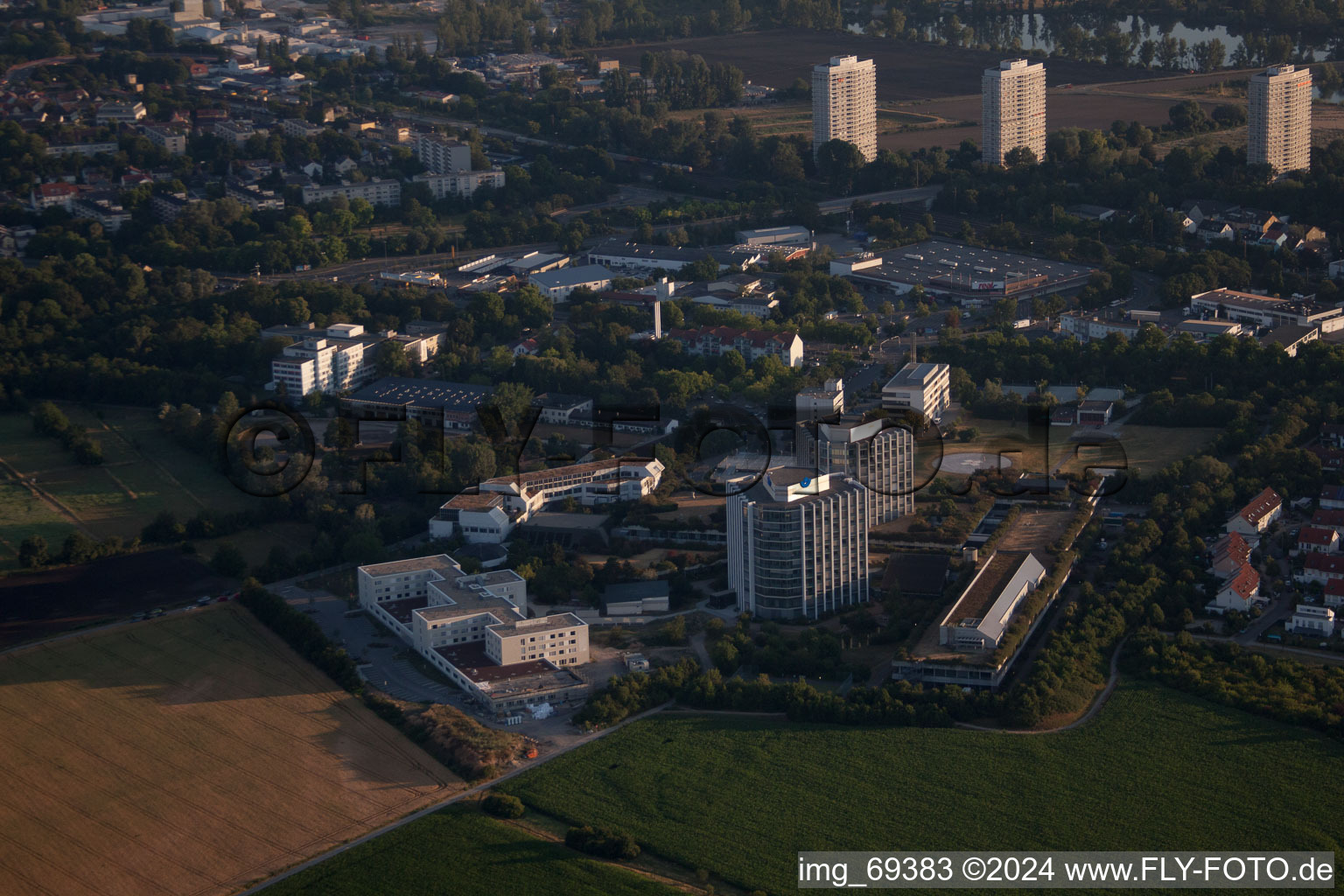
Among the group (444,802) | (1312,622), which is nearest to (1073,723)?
(1312,622)

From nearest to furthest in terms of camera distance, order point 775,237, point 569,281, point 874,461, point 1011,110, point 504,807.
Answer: point 504,807, point 874,461, point 569,281, point 775,237, point 1011,110

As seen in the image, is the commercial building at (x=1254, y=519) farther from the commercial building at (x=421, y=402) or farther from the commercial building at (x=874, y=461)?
the commercial building at (x=421, y=402)

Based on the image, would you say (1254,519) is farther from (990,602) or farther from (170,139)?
(170,139)

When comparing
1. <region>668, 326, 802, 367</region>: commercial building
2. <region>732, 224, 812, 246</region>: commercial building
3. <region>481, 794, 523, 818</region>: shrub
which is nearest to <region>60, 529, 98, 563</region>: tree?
<region>481, 794, 523, 818</region>: shrub

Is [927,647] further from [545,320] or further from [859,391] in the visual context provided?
[545,320]

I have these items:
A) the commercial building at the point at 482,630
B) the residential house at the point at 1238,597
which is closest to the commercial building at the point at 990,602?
the residential house at the point at 1238,597

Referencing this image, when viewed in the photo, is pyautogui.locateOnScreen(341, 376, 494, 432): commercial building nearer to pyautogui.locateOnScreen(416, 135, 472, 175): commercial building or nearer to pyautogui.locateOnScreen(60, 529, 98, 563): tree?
pyautogui.locateOnScreen(60, 529, 98, 563): tree

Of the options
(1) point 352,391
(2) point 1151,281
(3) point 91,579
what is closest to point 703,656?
(3) point 91,579
